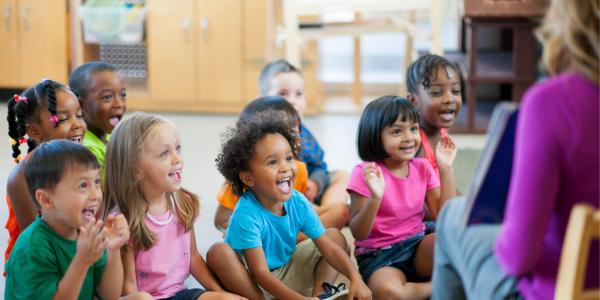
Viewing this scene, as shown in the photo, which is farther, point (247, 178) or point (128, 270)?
point (247, 178)

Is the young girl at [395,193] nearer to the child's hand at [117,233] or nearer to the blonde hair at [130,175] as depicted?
the blonde hair at [130,175]

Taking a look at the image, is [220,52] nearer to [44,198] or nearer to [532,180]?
[44,198]

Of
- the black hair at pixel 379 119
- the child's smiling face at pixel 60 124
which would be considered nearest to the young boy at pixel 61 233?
the child's smiling face at pixel 60 124

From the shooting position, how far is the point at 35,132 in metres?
2.25

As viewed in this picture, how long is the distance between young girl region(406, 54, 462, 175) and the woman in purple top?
42.8 inches

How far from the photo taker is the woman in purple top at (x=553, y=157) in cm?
128

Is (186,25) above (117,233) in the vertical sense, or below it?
above

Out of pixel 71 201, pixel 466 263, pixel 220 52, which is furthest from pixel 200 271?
pixel 220 52

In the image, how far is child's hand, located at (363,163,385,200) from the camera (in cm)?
214

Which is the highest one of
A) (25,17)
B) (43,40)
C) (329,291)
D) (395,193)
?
(25,17)

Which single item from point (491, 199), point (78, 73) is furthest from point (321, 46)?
point (491, 199)

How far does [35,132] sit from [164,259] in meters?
0.51

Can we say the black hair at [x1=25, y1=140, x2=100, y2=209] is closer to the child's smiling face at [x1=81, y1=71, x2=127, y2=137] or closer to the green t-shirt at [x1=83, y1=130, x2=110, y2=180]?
the green t-shirt at [x1=83, y1=130, x2=110, y2=180]

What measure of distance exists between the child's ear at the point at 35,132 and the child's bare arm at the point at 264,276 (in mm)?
621
